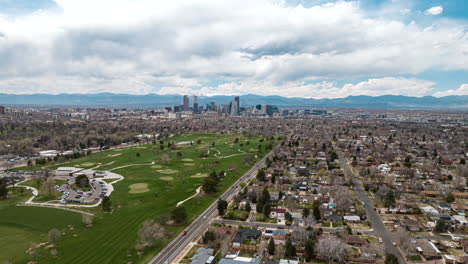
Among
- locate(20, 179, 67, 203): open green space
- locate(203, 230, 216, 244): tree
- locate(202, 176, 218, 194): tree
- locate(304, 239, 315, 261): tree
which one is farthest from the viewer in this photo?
locate(202, 176, 218, 194): tree

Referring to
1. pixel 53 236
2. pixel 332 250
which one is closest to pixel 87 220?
pixel 53 236

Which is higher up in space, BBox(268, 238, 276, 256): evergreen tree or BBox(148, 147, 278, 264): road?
BBox(268, 238, 276, 256): evergreen tree

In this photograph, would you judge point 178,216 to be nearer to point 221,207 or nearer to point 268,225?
point 221,207

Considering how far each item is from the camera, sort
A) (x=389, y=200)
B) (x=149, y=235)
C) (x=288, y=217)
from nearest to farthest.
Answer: (x=149, y=235)
(x=288, y=217)
(x=389, y=200)

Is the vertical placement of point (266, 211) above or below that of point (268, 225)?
above

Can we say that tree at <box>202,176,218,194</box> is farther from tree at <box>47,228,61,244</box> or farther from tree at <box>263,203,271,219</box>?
tree at <box>47,228,61,244</box>

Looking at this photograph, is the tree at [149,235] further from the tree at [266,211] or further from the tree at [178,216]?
the tree at [266,211]

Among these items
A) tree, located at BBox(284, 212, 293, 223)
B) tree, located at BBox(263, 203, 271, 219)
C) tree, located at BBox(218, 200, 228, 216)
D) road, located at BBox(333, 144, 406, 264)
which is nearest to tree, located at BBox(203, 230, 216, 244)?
tree, located at BBox(218, 200, 228, 216)

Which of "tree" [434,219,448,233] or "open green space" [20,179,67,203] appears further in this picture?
"open green space" [20,179,67,203]

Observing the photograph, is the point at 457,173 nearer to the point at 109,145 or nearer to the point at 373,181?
the point at 373,181

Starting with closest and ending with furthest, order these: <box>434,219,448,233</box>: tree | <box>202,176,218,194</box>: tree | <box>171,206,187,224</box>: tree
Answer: <box>434,219,448,233</box>: tree → <box>171,206,187,224</box>: tree → <box>202,176,218,194</box>: tree
